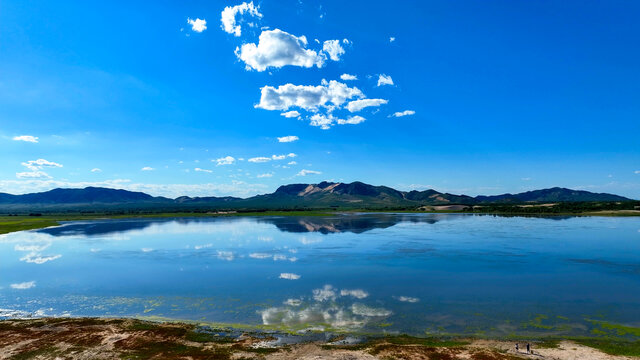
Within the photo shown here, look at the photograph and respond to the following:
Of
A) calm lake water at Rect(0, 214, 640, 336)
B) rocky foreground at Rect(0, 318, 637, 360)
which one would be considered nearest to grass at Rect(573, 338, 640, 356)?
rocky foreground at Rect(0, 318, 637, 360)

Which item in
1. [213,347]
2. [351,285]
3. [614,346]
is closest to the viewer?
[614,346]

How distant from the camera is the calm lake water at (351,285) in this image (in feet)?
85.5

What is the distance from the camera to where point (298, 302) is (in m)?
30.4

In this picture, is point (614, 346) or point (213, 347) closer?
point (614, 346)

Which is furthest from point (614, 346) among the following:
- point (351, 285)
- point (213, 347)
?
point (213, 347)

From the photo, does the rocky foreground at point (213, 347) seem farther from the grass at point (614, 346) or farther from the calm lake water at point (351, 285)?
the calm lake water at point (351, 285)

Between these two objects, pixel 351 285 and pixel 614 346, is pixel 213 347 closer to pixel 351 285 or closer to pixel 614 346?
pixel 351 285

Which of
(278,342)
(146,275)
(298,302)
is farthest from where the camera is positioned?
(146,275)

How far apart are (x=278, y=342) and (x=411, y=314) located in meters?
11.3

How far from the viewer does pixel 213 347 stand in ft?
66.8

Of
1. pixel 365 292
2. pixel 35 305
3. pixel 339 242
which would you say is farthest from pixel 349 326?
Answer: pixel 339 242

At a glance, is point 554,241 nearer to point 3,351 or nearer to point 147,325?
point 147,325

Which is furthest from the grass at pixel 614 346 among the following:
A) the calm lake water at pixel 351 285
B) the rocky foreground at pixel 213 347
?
the calm lake water at pixel 351 285

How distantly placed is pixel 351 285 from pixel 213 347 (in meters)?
18.8
